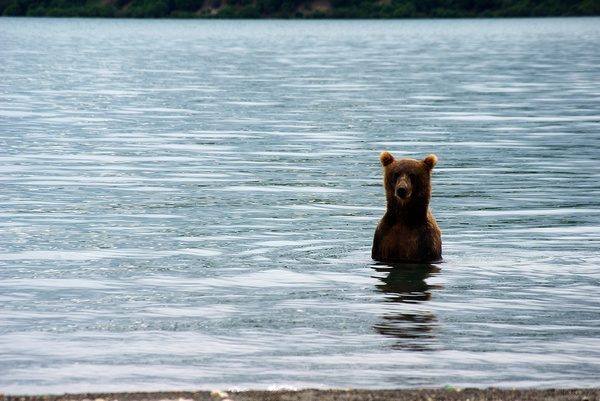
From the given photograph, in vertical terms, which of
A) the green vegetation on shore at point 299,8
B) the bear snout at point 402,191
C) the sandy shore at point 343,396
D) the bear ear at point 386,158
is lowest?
the green vegetation on shore at point 299,8

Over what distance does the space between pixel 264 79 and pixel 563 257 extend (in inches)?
1377

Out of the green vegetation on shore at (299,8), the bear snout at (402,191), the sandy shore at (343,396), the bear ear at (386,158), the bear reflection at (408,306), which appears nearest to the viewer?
the sandy shore at (343,396)

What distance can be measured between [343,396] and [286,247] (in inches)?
269

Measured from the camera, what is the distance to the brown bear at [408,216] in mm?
13180

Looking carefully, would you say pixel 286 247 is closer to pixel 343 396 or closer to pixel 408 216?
pixel 408 216

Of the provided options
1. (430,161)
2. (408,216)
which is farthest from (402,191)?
(430,161)

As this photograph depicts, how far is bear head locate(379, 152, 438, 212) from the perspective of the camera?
43.1 feet

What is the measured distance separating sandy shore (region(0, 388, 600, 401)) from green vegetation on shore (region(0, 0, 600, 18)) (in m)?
144

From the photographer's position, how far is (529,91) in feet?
138

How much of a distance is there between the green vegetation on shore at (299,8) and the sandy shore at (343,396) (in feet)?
473

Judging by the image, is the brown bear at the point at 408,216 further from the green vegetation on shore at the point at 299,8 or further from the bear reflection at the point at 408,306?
the green vegetation on shore at the point at 299,8

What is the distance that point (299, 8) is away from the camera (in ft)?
528

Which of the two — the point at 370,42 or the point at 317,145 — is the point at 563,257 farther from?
the point at 370,42

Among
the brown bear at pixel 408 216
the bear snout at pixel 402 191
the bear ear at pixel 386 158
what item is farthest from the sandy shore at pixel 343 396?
the bear ear at pixel 386 158
